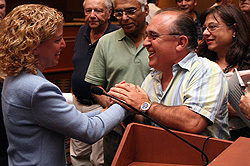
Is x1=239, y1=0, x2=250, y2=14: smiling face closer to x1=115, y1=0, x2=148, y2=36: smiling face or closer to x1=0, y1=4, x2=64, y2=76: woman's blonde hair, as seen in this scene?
x1=115, y1=0, x2=148, y2=36: smiling face

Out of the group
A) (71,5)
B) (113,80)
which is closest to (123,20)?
(113,80)

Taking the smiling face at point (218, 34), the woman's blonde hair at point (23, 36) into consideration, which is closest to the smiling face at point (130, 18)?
the smiling face at point (218, 34)

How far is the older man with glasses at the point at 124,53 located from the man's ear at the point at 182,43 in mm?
581

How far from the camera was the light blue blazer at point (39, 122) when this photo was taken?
47.7 inches

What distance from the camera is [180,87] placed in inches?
60.4

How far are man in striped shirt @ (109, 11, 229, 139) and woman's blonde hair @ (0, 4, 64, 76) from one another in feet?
1.66

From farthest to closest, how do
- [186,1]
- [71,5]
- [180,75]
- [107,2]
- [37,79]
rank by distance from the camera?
[71,5] → [186,1] → [107,2] → [180,75] → [37,79]

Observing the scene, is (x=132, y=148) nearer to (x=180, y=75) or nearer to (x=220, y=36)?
(x=180, y=75)

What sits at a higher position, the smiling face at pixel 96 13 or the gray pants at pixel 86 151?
the smiling face at pixel 96 13

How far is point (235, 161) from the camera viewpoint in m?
0.93

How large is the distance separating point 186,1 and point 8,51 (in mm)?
2617

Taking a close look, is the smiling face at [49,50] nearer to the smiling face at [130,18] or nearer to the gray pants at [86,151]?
the smiling face at [130,18]

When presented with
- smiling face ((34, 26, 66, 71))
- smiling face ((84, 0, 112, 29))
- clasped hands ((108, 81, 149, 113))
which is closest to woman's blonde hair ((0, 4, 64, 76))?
smiling face ((34, 26, 66, 71))

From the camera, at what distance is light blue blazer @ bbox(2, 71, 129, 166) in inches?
47.7
